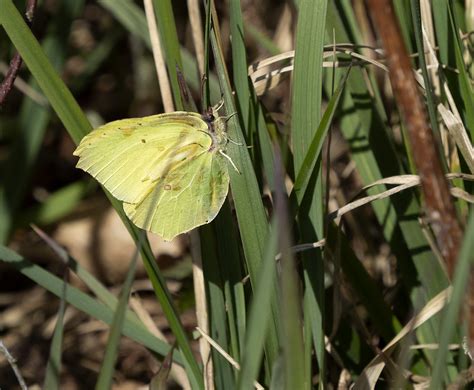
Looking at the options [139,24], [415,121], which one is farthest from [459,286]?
[139,24]

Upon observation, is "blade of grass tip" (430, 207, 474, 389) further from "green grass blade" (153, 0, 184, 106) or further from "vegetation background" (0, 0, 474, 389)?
"green grass blade" (153, 0, 184, 106)

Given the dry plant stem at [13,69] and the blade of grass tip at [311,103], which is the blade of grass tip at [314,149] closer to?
the blade of grass tip at [311,103]

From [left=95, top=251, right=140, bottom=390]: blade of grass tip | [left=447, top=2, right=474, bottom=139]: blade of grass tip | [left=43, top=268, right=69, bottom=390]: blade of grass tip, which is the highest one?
[left=447, top=2, right=474, bottom=139]: blade of grass tip

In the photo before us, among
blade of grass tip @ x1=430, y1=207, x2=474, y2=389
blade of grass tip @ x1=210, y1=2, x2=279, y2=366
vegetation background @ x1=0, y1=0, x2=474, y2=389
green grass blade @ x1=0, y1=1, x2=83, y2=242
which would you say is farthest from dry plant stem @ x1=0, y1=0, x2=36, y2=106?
blade of grass tip @ x1=430, y1=207, x2=474, y2=389

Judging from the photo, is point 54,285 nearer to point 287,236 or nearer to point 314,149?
point 314,149

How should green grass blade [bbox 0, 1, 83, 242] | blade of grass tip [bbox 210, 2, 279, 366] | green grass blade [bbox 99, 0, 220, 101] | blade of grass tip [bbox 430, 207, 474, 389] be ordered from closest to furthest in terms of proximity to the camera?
blade of grass tip [bbox 430, 207, 474, 389]
blade of grass tip [bbox 210, 2, 279, 366]
green grass blade [bbox 99, 0, 220, 101]
green grass blade [bbox 0, 1, 83, 242]

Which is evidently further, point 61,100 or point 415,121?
point 61,100
